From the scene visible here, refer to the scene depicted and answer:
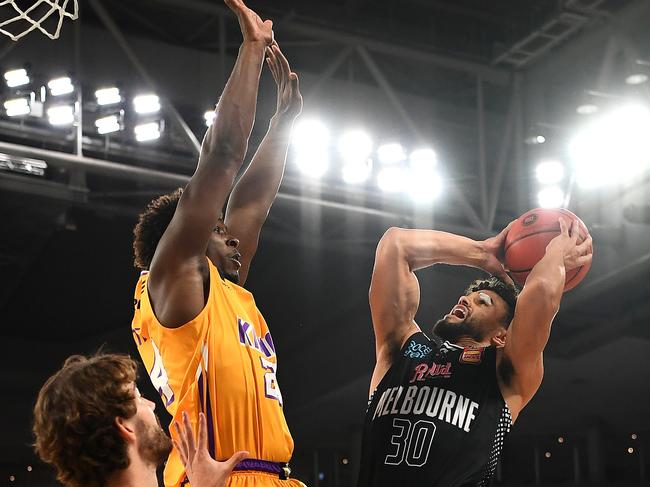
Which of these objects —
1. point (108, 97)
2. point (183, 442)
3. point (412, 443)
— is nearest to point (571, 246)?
point (412, 443)

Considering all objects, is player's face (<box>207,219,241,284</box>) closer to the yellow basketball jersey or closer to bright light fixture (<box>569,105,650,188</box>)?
the yellow basketball jersey

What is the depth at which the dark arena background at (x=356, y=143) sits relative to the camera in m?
7.97

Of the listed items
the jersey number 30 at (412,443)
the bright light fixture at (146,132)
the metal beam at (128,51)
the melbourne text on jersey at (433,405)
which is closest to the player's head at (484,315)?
the melbourne text on jersey at (433,405)

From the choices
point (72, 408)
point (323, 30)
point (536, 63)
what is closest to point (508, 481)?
point (536, 63)

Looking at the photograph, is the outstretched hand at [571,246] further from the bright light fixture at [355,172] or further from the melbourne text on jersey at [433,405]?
the bright light fixture at [355,172]

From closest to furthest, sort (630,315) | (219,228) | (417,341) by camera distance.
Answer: (219,228) → (417,341) → (630,315)

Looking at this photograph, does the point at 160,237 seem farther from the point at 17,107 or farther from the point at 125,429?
the point at 17,107

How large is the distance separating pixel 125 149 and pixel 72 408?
18.9 ft

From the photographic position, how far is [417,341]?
13.0 ft

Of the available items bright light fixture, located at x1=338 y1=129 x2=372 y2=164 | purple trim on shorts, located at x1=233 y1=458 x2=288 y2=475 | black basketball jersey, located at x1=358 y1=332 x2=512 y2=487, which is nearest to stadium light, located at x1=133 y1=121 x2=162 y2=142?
bright light fixture, located at x1=338 y1=129 x2=372 y2=164

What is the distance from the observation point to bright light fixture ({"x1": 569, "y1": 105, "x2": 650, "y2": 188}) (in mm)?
8195

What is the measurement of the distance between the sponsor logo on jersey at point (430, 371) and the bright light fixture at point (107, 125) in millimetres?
4596

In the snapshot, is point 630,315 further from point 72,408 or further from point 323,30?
point 72,408

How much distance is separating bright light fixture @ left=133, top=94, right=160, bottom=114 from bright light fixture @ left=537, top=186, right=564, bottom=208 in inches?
137
